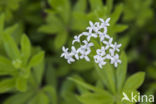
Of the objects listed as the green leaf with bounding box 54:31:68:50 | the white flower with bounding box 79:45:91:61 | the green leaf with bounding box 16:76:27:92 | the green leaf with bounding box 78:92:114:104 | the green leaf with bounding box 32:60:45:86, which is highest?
the green leaf with bounding box 54:31:68:50

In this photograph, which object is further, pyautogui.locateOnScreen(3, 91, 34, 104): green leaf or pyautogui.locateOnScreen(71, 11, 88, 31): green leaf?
pyautogui.locateOnScreen(71, 11, 88, 31): green leaf

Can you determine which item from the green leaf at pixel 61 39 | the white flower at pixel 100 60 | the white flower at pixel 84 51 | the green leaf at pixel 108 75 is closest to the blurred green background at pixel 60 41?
the green leaf at pixel 61 39

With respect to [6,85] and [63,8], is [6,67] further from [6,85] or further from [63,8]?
[63,8]

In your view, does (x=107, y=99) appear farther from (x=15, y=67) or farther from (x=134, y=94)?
(x=15, y=67)

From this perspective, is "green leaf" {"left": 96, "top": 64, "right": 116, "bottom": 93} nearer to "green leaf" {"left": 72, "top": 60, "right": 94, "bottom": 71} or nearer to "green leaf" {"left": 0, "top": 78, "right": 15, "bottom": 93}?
"green leaf" {"left": 72, "top": 60, "right": 94, "bottom": 71}

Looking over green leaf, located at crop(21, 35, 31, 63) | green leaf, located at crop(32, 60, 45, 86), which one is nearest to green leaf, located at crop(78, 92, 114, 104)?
green leaf, located at crop(21, 35, 31, 63)

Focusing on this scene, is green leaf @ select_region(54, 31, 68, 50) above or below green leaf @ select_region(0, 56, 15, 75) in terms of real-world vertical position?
above

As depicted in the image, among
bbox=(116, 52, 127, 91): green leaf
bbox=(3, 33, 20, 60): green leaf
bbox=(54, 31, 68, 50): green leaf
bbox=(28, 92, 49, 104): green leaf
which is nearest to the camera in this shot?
bbox=(116, 52, 127, 91): green leaf
